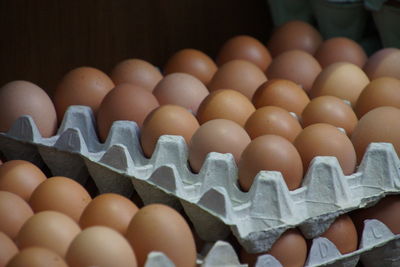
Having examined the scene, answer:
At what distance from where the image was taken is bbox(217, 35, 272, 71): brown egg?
6.95ft

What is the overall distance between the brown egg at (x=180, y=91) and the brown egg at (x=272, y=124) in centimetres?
20

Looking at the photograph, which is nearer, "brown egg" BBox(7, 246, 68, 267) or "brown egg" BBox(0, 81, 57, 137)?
"brown egg" BBox(7, 246, 68, 267)

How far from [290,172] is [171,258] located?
31cm

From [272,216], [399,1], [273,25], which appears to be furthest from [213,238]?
[273,25]

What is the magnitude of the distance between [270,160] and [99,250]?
1.25 feet

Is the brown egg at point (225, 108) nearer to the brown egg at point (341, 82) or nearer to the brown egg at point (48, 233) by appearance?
the brown egg at point (341, 82)

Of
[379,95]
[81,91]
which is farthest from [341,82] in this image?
[81,91]

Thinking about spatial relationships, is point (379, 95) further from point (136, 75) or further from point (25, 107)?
point (25, 107)

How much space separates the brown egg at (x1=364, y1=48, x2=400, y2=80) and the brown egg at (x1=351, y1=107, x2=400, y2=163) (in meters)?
0.31

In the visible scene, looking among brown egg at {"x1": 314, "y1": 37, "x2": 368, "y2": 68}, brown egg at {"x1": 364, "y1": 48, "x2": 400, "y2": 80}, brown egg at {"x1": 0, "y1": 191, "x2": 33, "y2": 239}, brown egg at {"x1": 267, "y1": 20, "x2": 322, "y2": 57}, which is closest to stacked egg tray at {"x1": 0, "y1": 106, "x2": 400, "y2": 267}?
brown egg at {"x1": 0, "y1": 191, "x2": 33, "y2": 239}

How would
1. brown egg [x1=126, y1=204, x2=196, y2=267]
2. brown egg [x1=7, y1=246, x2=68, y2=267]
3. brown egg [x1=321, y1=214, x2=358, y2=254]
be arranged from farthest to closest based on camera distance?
1. brown egg [x1=321, y1=214, x2=358, y2=254]
2. brown egg [x1=126, y1=204, x2=196, y2=267]
3. brown egg [x1=7, y1=246, x2=68, y2=267]

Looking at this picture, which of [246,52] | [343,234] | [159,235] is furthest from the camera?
[246,52]

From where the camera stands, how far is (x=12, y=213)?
1.36 m

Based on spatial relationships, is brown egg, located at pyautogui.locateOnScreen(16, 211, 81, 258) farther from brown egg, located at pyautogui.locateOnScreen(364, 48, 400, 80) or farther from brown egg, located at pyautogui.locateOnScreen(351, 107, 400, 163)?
brown egg, located at pyautogui.locateOnScreen(364, 48, 400, 80)
